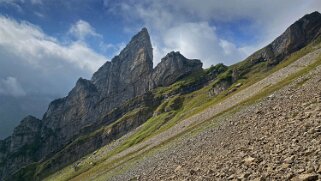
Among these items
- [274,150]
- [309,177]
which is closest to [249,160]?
[274,150]

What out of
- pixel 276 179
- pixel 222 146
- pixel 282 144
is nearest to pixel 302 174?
pixel 276 179

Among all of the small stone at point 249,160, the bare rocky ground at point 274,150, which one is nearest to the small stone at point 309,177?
the bare rocky ground at point 274,150

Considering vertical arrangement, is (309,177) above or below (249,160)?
below

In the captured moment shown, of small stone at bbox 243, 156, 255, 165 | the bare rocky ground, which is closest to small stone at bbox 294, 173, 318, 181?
the bare rocky ground

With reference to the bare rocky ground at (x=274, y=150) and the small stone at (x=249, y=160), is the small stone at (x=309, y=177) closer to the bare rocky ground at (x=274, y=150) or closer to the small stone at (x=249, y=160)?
the bare rocky ground at (x=274, y=150)

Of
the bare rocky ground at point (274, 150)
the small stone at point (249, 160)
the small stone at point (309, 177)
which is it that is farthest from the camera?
the small stone at point (249, 160)

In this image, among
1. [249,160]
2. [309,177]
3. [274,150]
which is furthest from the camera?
[274,150]

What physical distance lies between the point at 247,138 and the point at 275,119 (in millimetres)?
3496

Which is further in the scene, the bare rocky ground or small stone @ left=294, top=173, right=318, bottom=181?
the bare rocky ground

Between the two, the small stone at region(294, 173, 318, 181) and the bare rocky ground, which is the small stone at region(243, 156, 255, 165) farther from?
the small stone at region(294, 173, 318, 181)

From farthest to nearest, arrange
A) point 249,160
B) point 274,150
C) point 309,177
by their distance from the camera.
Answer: point 274,150, point 249,160, point 309,177

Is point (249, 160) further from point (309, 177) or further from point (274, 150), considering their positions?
point (309, 177)

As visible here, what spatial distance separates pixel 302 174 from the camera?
68.4 feet

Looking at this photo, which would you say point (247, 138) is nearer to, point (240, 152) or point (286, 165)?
point (240, 152)
